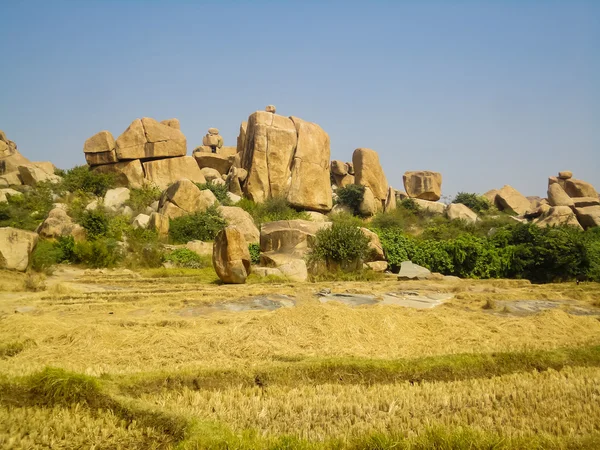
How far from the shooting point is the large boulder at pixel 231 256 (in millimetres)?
14102

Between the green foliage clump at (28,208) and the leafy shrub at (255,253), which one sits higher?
the green foliage clump at (28,208)

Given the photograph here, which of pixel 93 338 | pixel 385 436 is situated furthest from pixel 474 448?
pixel 93 338

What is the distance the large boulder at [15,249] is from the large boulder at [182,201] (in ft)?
37.2

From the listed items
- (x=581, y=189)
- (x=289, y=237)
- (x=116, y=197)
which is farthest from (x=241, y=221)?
(x=581, y=189)

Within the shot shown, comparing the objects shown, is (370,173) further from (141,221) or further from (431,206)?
(141,221)

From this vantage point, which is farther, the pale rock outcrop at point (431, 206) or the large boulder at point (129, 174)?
the pale rock outcrop at point (431, 206)

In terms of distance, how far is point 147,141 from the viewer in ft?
108

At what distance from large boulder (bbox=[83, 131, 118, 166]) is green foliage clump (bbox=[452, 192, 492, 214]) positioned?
79.5ft

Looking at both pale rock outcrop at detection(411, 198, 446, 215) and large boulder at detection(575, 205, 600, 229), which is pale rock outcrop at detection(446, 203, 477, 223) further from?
large boulder at detection(575, 205, 600, 229)

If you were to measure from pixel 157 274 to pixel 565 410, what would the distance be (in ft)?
45.8

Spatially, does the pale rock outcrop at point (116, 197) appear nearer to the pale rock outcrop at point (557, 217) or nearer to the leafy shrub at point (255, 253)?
the leafy shrub at point (255, 253)

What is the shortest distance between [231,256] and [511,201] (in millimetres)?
32748

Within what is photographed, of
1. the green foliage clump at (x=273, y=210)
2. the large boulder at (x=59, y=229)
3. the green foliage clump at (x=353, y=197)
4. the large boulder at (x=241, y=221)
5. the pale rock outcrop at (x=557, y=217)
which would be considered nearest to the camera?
the large boulder at (x=59, y=229)

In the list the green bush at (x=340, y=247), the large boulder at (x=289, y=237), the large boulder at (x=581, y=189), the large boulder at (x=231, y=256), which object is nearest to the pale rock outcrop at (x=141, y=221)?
the large boulder at (x=289, y=237)
